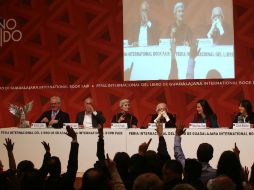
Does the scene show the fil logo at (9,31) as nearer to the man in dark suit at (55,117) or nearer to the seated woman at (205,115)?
the man in dark suit at (55,117)

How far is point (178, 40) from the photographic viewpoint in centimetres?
794

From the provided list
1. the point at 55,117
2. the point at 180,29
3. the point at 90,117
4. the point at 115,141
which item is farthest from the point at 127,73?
the point at 115,141

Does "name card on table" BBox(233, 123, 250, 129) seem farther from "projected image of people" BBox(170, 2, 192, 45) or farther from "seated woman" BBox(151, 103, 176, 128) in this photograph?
"projected image of people" BBox(170, 2, 192, 45)

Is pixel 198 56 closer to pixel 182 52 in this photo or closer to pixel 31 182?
pixel 182 52

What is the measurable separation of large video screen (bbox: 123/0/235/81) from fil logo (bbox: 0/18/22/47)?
2101 millimetres

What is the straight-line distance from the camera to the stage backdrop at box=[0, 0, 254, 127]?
788 centimetres

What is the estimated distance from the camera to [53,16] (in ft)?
28.5

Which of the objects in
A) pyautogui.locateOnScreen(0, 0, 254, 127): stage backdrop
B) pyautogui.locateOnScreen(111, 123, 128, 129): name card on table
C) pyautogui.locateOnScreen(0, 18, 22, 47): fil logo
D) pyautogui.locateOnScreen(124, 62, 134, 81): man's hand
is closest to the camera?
pyautogui.locateOnScreen(111, 123, 128, 129): name card on table

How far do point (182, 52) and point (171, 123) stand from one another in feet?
5.51

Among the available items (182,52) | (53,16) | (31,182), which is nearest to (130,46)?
(182,52)

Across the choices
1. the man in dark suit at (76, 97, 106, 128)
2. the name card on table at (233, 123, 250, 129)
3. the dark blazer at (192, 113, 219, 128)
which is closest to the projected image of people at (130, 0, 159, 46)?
the man in dark suit at (76, 97, 106, 128)

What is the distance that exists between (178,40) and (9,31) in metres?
3.19

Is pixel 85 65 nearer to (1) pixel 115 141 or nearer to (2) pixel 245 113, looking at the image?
(1) pixel 115 141

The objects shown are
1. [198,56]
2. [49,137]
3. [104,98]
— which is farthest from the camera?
[104,98]
